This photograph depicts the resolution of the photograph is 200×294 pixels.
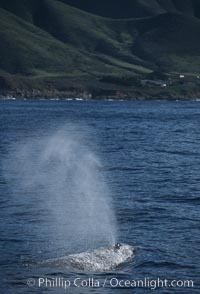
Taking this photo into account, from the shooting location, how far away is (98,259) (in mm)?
36500

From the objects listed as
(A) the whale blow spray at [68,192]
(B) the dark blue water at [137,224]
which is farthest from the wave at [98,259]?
(A) the whale blow spray at [68,192]

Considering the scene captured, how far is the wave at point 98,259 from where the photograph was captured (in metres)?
35.5

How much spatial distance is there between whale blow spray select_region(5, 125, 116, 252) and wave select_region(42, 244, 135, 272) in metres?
2.09

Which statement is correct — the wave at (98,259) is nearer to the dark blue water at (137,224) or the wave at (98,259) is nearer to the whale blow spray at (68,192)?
the dark blue water at (137,224)

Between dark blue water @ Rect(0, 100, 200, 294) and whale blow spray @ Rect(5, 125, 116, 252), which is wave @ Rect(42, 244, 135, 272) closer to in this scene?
dark blue water @ Rect(0, 100, 200, 294)

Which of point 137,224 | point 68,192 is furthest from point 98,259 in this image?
point 68,192

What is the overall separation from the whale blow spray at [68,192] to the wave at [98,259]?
209 centimetres

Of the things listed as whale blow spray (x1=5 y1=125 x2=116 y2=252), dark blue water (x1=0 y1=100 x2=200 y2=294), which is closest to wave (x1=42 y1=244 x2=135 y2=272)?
dark blue water (x1=0 y1=100 x2=200 y2=294)

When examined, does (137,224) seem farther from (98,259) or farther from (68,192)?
(68,192)

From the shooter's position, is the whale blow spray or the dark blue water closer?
the dark blue water

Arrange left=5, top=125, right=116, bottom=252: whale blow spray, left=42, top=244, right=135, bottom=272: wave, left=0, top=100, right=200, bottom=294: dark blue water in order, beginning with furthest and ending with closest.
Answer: left=5, top=125, right=116, bottom=252: whale blow spray, left=42, top=244, right=135, bottom=272: wave, left=0, top=100, right=200, bottom=294: dark blue water

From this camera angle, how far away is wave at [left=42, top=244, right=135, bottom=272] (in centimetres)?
3550

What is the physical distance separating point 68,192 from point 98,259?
2158 centimetres

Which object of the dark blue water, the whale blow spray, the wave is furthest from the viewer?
the whale blow spray
